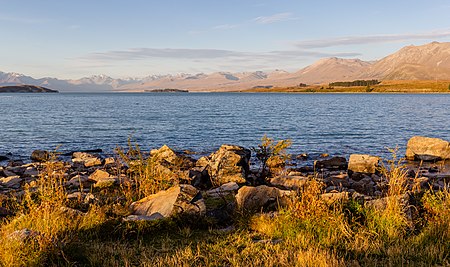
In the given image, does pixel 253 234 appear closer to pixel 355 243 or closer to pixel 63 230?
pixel 355 243

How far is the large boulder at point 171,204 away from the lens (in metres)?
10.7

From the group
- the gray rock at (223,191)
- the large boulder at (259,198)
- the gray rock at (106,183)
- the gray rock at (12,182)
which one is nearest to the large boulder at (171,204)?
the large boulder at (259,198)

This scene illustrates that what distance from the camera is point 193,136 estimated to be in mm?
45406

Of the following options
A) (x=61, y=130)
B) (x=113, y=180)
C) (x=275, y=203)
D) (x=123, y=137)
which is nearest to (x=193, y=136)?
(x=123, y=137)

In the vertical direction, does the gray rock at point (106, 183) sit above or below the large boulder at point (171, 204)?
below

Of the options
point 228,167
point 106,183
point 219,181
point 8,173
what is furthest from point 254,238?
point 8,173

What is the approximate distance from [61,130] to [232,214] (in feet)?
149

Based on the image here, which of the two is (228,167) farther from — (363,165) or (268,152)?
(363,165)

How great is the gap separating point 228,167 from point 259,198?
6.79m

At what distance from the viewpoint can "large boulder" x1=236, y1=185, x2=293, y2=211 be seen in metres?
11.5

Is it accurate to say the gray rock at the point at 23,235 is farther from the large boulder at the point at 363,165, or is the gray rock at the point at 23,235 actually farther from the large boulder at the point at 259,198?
the large boulder at the point at 363,165

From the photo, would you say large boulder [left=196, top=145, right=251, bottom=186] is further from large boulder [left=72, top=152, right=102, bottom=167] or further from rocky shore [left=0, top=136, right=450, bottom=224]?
large boulder [left=72, top=152, right=102, bottom=167]

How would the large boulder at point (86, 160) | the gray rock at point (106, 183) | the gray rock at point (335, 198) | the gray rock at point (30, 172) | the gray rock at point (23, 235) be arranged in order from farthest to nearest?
the large boulder at point (86, 160)
the gray rock at point (30, 172)
the gray rock at point (106, 183)
the gray rock at point (335, 198)
the gray rock at point (23, 235)

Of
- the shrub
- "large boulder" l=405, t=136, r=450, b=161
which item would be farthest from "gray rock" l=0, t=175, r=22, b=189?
"large boulder" l=405, t=136, r=450, b=161
